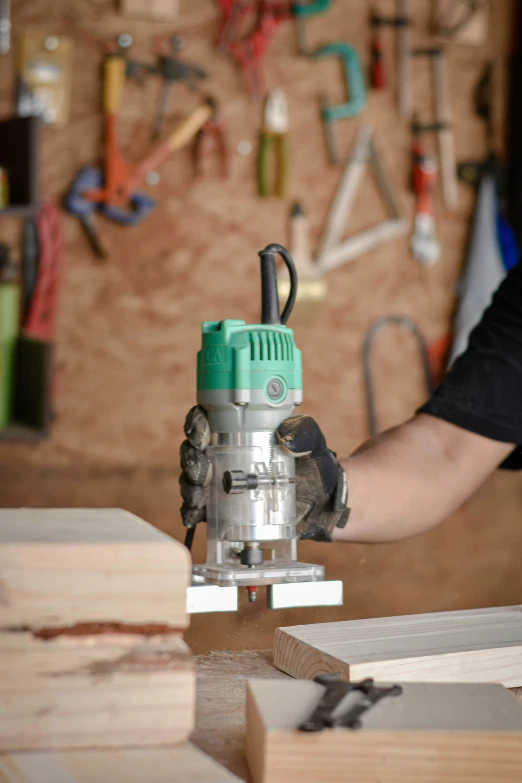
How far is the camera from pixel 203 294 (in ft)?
9.61

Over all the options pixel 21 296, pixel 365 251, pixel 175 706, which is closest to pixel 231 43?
pixel 365 251

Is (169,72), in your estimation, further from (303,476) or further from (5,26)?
(303,476)

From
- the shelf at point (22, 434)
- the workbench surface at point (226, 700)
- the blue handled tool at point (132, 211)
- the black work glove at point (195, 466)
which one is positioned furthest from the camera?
the blue handled tool at point (132, 211)

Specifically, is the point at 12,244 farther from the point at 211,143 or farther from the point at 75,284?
the point at 211,143

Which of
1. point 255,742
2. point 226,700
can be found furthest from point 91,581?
point 226,700

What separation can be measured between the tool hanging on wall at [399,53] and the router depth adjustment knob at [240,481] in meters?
2.37

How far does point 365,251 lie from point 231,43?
820 mm

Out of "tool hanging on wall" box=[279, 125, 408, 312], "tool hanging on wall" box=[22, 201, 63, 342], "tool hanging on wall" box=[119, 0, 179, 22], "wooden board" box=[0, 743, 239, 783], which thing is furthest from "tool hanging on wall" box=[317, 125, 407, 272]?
"wooden board" box=[0, 743, 239, 783]

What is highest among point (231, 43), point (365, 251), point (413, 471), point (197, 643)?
point (231, 43)

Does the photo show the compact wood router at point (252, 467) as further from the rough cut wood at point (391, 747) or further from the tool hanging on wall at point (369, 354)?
the tool hanging on wall at point (369, 354)

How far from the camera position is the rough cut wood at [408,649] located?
969mm

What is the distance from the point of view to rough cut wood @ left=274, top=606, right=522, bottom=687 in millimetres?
969

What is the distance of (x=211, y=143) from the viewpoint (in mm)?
2881

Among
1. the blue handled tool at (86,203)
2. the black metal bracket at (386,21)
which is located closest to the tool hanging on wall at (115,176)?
the blue handled tool at (86,203)
